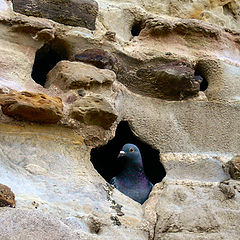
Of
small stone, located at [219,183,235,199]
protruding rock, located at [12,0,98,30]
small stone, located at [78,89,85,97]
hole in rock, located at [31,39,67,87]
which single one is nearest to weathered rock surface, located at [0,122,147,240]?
small stone, located at [78,89,85,97]

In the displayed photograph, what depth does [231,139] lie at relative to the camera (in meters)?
2.32

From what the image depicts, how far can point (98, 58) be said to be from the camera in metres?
2.29

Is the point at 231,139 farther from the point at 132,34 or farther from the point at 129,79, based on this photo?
the point at 132,34

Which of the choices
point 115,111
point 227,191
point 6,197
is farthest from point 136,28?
point 6,197

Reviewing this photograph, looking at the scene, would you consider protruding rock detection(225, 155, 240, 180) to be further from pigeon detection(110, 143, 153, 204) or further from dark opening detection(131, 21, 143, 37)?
dark opening detection(131, 21, 143, 37)

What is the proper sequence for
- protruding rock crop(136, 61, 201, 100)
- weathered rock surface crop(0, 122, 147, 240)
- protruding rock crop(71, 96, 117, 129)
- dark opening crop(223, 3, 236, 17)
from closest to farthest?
weathered rock surface crop(0, 122, 147, 240), protruding rock crop(71, 96, 117, 129), protruding rock crop(136, 61, 201, 100), dark opening crop(223, 3, 236, 17)

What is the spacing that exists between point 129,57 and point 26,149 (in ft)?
2.62

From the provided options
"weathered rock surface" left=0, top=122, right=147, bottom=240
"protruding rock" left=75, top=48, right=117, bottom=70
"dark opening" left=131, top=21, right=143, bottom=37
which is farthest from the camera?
"dark opening" left=131, top=21, right=143, bottom=37

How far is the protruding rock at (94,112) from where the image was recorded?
2.03 metres

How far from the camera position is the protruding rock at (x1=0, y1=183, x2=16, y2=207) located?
1470 millimetres

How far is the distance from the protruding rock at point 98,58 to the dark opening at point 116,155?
0.31m

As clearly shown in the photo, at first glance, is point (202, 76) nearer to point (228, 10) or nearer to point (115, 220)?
point (228, 10)

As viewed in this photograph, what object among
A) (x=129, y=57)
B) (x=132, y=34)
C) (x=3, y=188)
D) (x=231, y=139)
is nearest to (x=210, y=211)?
(x=231, y=139)

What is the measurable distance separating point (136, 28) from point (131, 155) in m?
0.66
